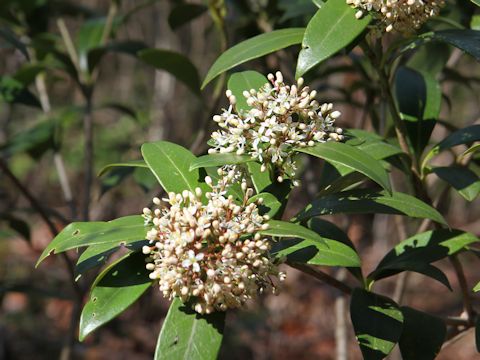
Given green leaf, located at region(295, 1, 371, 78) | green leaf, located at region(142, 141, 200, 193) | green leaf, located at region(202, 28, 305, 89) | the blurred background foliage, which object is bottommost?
the blurred background foliage

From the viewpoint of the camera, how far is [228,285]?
44.4 inches

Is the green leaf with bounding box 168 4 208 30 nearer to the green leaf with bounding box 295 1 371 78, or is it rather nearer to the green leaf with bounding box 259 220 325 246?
the green leaf with bounding box 295 1 371 78

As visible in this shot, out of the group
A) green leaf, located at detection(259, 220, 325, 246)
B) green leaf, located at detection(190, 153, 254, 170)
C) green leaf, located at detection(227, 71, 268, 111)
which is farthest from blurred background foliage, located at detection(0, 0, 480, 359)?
green leaf, located at detection(259, 220, 325, 246)

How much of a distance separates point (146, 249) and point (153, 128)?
3890 millimetres

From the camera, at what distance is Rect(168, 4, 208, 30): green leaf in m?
2.50

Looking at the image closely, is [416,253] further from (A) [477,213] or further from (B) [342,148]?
(A) [477,213]

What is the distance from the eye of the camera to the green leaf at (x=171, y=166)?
1.34 m

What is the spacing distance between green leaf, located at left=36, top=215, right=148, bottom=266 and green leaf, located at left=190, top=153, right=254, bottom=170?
15 centimetres

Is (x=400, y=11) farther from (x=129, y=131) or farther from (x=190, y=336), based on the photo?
(x=129, y=131)

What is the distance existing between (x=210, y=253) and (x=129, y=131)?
16.2 feet

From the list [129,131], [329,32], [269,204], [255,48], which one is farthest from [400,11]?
[129,131]

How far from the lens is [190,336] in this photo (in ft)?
4.01

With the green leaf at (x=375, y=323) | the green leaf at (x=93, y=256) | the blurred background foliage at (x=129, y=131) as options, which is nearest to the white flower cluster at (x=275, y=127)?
the green leaf at (x=93, y=256)

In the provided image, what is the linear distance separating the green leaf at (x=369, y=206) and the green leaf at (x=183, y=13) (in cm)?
134
